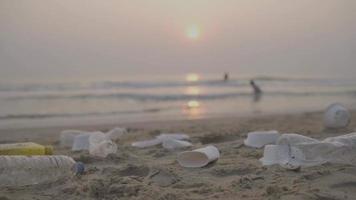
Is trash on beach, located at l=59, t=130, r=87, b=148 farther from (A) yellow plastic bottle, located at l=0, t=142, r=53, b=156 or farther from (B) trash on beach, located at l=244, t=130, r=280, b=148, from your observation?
(B) trash on beach, located at l=244, t=130, r=280, b=148

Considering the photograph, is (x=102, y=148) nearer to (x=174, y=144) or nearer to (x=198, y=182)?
(x=174, y=144)

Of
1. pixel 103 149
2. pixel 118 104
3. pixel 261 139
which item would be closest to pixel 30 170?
pixel 103 149

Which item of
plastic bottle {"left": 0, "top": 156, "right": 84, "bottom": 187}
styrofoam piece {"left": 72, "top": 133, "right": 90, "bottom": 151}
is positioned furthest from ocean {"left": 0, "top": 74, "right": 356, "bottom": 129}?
plastic bottle {"left": 0, "top": 156, "right": 84, "bottom": 187}

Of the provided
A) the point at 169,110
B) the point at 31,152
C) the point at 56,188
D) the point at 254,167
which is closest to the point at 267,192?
the point at 254,167

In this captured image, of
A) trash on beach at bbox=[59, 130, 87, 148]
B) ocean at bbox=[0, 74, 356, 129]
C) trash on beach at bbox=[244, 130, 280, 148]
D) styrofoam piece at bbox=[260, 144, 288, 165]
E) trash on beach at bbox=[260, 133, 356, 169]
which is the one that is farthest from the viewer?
ocean at bbox=[0, 74, 356, 129]

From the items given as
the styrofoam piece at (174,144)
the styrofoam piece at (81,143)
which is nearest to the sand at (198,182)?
the styrofoam piece at (174,144)

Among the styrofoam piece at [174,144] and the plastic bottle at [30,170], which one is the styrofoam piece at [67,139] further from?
the plastic bottle at [30,170]
